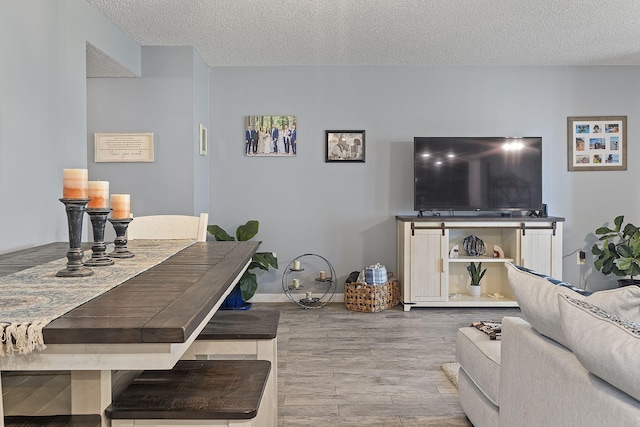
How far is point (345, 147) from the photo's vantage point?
5340 millimetres

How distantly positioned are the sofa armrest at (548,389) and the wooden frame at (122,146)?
365 cm

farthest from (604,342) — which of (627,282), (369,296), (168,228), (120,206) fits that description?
(627,282)

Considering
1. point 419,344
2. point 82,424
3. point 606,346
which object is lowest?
point 419,344

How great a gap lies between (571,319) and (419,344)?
8.44 feet

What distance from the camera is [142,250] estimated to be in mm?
2193

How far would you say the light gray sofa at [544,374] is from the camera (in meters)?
1.27

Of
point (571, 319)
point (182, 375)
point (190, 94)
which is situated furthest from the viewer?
point (190, 94)

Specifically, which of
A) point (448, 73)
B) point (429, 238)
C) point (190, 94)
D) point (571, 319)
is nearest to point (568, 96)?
point (448, 73)

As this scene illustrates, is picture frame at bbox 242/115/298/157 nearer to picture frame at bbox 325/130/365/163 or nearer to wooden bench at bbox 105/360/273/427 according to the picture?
picture frame at bbox 325/130/365/163

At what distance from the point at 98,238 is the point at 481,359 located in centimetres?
163

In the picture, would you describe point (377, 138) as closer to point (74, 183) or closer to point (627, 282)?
point (627, 282)

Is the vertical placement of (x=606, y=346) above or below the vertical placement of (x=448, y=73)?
below

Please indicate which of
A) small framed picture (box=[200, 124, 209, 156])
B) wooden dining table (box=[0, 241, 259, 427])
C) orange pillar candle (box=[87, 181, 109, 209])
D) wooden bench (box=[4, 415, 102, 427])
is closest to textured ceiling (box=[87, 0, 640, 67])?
small framed picture (box=[200, 124, 209, 156])

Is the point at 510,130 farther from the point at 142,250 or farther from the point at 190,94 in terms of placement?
the point at 142,250
